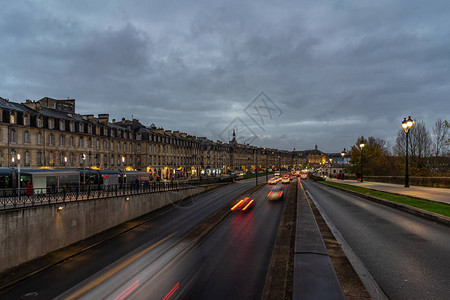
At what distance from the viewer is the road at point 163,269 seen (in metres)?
10.7

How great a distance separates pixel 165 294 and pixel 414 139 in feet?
220

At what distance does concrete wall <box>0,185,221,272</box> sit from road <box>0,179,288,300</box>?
214 cm

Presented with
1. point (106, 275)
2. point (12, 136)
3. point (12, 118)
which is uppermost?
point (12, 118)

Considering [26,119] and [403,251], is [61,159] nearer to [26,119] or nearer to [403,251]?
[26,119]

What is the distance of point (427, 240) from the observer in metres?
11.8

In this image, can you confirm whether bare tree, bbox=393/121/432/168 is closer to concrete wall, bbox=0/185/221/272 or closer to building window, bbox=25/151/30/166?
concrete wall, bbox=0/185/221/272

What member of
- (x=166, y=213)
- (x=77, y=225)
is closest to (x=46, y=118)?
(x=166, y=213)

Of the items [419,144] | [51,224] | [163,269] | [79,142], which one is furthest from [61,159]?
[419,144]

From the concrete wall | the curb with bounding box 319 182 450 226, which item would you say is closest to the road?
the concrete wall

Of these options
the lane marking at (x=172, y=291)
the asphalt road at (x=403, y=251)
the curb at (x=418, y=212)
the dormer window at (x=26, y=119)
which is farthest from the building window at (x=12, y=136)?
the curb at (x=418, y=212)

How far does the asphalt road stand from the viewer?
777cm

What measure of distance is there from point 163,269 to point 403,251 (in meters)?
10.2

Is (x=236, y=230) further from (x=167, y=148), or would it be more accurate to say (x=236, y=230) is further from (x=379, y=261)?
(x=167, y=148)

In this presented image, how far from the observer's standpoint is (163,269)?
12.8 metres
